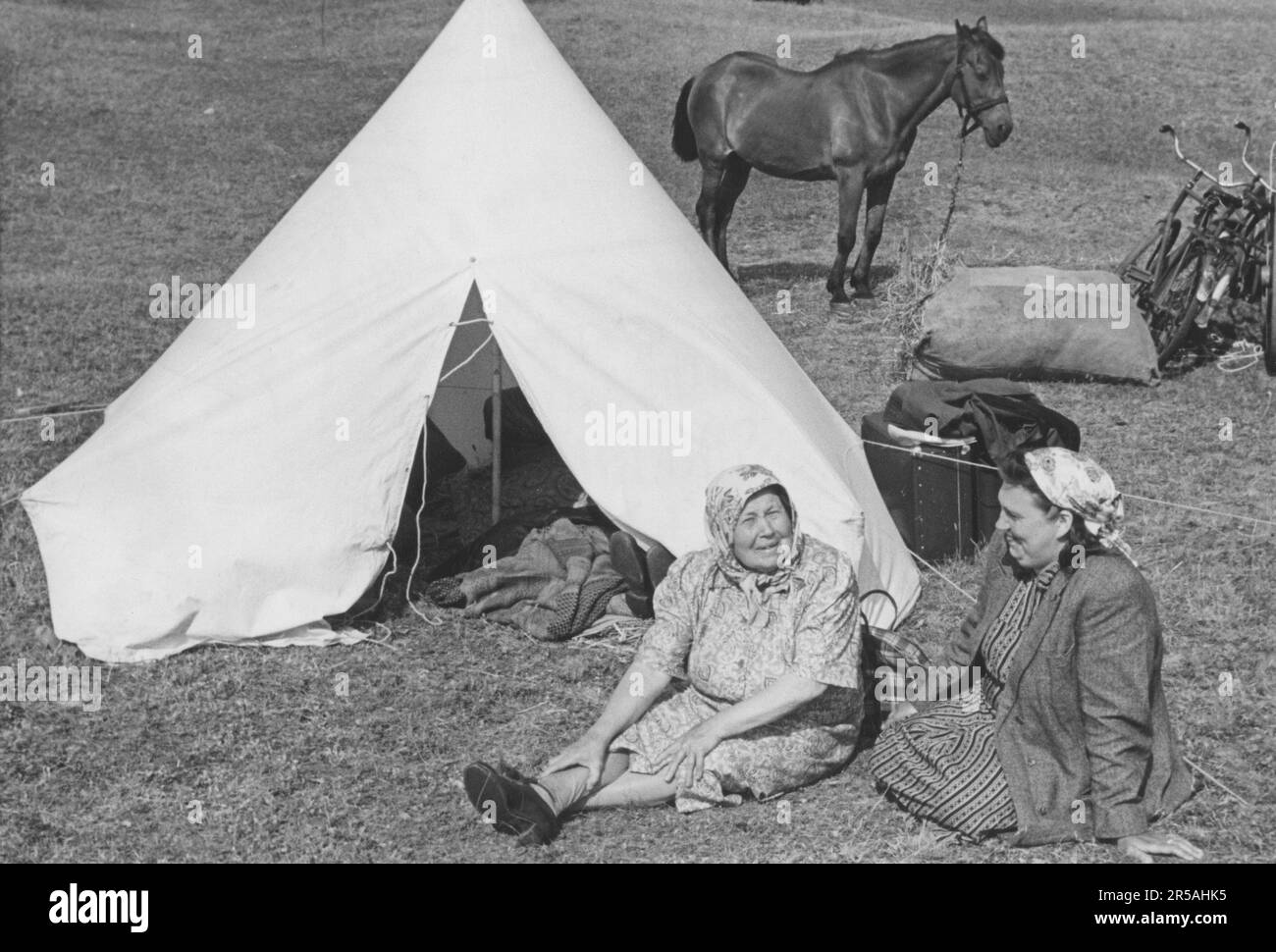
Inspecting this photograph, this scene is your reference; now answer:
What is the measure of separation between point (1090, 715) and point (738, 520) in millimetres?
1067

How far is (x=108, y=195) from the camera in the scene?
657 inches

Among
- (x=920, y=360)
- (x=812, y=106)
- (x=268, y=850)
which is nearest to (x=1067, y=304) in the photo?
(x=920, y=360)

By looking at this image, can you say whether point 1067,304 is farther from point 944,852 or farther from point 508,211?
point 944,852

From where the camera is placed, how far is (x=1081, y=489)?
4020 millimetres

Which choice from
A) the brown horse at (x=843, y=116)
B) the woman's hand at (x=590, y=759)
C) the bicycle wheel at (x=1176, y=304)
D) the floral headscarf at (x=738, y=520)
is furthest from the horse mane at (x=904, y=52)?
the woman's hand at (x=590, y=759)

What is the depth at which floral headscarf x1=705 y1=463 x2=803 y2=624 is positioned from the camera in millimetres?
4379

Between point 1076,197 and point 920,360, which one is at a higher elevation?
point 1076,197

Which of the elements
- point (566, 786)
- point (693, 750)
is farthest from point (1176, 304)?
point (566, 786)

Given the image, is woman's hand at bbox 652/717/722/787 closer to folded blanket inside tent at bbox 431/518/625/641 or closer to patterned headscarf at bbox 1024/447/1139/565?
patterned headscarf at bbox 1024/447/1139/565

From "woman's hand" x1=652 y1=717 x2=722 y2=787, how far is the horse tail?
8.84m

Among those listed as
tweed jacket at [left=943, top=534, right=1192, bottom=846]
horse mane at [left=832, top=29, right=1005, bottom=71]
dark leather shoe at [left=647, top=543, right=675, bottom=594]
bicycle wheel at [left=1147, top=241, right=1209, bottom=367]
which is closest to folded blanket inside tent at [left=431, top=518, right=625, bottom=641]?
dark leather shoe at [left=647, top=543, right=675, bottom=594]

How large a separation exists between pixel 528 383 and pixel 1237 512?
140 inches

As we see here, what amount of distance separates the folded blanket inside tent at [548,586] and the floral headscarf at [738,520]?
1.48 metres

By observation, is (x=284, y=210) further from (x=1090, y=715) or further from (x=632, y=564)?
(x=1090, y=715)
